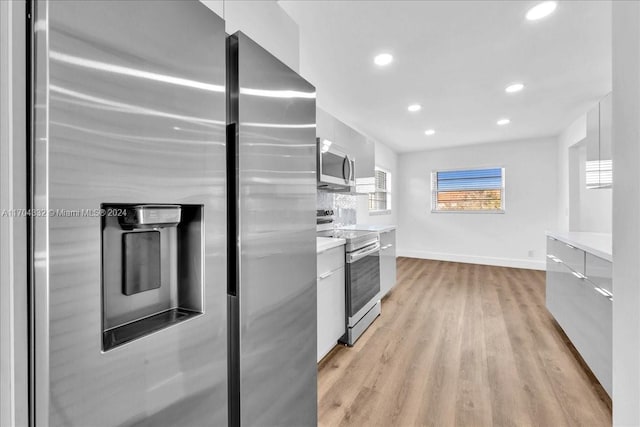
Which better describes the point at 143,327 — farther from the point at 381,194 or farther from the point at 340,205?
the point at 381,194

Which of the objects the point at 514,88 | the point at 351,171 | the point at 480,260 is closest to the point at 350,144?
the point at 351,171

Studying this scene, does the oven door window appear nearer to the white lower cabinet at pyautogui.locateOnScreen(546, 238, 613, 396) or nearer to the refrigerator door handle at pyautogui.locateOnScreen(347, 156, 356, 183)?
the refrigerator door handle at pyautogui.locateOnScreen(347, 156, 356, 183)

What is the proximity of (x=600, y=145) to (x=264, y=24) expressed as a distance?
294cm

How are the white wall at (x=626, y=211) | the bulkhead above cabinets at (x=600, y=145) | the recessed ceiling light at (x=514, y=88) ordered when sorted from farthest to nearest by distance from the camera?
the recessed ceiling light at (x=514, y=88) < the bulkhead above cabinets at (x=600, y=145) < the white wall at (x=626, y=211)

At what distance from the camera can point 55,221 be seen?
1.66 feet

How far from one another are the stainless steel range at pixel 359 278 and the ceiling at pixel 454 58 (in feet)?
4.83

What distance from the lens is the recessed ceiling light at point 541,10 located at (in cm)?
183

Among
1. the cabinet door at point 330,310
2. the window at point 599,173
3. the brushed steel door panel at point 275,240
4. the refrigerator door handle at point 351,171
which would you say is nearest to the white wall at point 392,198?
the refrigerator door handle at point 351,171

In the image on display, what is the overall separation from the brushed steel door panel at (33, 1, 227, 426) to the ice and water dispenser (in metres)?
0.03

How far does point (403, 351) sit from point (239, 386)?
1838 mm

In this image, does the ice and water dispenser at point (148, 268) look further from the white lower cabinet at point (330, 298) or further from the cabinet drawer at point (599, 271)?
the cabinet drawer at point (599, 271)

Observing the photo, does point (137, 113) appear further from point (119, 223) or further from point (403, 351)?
point (403, 351)

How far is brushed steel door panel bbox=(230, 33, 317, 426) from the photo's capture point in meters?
0.91

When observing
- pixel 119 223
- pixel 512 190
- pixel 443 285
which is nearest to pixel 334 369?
pixel 119 223
